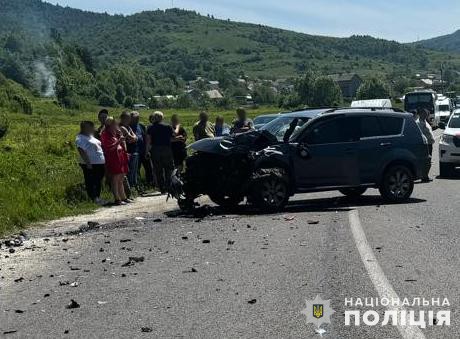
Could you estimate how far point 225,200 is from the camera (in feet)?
44.8

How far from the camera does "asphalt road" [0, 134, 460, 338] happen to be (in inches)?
235

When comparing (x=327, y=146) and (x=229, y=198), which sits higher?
(x=327, y=146)

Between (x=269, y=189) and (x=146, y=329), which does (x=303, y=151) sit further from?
(x=146, y=329)

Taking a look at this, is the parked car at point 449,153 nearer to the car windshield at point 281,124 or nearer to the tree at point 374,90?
the car windshield at point 281,124

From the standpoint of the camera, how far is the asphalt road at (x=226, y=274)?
5973 mm

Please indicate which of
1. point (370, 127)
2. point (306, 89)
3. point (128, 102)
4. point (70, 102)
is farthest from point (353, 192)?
point (128, 102)

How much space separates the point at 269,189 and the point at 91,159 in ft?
11.8

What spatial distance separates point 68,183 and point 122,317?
29.8 ft

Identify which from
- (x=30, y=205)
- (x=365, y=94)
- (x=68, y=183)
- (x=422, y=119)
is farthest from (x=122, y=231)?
(x=365, y=94)

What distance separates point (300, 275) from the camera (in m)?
7.61

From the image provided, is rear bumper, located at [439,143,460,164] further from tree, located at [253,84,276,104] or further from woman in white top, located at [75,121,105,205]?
tree, located at [253,84,276,104]

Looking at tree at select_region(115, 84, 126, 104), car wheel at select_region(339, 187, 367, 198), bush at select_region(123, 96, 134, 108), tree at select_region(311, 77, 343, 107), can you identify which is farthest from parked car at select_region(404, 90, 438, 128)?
tree at select_region(115, 84, 126, 104)

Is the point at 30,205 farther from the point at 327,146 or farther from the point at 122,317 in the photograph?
the point at 122,317

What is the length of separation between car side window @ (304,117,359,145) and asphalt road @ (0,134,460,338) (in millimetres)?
1863
